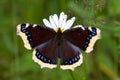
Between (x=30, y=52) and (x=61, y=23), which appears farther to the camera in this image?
(x=30, y=52)

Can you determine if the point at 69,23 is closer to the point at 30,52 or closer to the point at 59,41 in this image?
the point at 59,41

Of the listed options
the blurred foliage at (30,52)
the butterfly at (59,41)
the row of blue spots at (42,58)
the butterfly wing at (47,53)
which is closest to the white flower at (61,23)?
the butterfly at (59,41)

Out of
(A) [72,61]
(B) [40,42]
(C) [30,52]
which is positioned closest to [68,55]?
(A) [72,61]

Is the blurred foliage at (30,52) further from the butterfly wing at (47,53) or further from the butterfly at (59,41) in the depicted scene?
the butterfly wing at (47,53)

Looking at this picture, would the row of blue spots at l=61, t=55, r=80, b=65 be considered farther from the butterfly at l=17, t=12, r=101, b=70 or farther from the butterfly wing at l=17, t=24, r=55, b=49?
the butterfly wing at l=17, t=24, r=55, b=49

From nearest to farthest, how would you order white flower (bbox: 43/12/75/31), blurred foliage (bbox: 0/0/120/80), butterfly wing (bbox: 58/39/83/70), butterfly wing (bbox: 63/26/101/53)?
1. butterfly wing (bbox: 58/39/83/70)
2. butterfly wing (bbox: 63/26/101/53)
3. white flower (bbox: 43/12/75/31)
4. blurred foliage (bbox: 0/0/120/80)

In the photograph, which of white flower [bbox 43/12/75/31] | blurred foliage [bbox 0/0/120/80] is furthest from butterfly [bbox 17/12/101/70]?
blurred foliage [bbox 0/0/120/80]

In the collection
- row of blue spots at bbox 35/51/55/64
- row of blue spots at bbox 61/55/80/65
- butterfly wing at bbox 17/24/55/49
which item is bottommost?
row of blue spots at bbox 61/55/80/65

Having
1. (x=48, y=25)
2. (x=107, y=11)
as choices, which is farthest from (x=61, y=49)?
(x=107, y=11)
